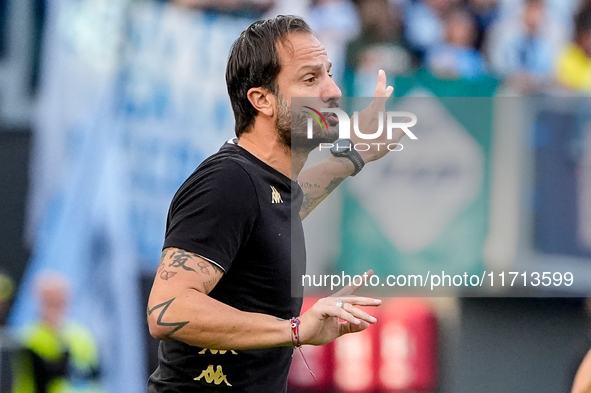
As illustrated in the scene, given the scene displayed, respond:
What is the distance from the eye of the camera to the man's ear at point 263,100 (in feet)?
8.06

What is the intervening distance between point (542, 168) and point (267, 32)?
11.9 ft

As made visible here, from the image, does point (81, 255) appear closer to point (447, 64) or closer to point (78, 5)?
point (78, 5)

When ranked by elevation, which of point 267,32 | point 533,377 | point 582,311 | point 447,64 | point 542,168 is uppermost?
point 447,64

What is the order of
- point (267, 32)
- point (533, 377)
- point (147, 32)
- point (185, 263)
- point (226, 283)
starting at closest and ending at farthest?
1. point (185, 263)
2. point (226, 283)
3. point (267, 32)
4. point (533, 377)
5. point (147, 32)

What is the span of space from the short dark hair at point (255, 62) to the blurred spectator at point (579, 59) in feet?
13.2

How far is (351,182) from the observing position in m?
5.59

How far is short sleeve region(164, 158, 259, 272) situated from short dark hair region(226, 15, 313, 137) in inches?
15.6

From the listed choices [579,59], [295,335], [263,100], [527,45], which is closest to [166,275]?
[295,335]

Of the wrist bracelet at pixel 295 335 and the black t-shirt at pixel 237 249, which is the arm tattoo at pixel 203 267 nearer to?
the black t-shirt at pixel 237 249

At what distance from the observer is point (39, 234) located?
237 inches

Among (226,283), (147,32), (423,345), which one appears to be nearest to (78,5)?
(147,32)

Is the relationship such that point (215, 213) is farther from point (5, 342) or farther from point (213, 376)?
point (5, 342)

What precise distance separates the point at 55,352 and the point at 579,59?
449 centimetres

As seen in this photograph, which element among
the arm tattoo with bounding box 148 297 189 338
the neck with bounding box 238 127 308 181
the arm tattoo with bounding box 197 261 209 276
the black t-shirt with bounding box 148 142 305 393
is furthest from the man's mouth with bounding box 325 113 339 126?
the arm tattoo with bounding box 148 297 189 338
